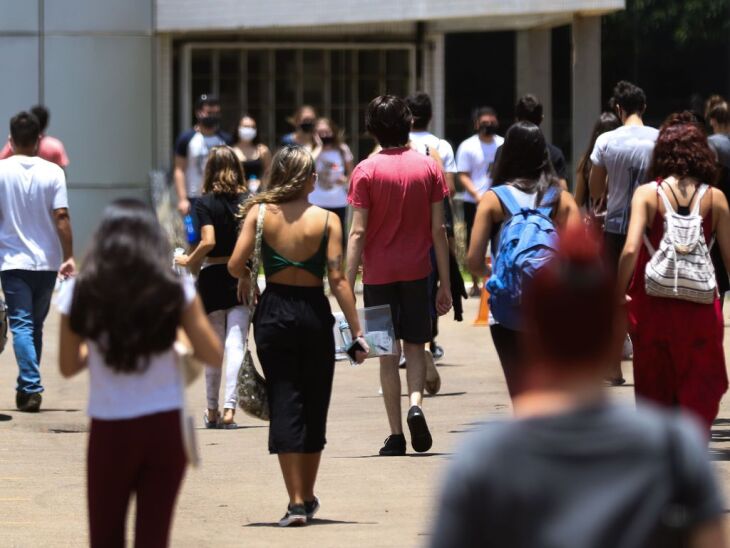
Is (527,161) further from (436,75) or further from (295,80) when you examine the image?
(295,80)

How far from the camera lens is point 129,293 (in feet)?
15.6

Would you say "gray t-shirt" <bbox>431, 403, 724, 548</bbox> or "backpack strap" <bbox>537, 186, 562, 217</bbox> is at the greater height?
"backpack strap" <bbox>537, 186, 562, 217</bbox>

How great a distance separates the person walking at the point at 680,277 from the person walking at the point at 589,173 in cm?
347

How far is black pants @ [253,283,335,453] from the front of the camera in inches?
273

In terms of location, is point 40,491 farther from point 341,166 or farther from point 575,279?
point 341,166

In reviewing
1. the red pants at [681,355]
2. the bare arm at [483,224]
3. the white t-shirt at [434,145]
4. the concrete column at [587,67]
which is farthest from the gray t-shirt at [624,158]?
the concrete column at [587,67]

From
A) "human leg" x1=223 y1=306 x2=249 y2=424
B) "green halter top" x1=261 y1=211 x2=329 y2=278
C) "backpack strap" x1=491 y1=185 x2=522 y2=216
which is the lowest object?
"human leg" x1=223 y1=306 x2=249 y2=424

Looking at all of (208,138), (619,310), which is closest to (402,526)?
(619,310)

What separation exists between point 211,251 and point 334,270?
2.69 metres

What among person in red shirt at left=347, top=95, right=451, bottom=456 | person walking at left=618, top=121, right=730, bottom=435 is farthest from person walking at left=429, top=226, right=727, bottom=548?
person in red shirt at left=347, top=95, right=451, bottom=456

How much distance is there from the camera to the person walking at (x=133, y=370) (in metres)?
4.71

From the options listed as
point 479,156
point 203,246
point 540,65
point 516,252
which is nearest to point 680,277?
point 516,252

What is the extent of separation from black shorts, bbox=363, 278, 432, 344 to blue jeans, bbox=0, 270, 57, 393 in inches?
111

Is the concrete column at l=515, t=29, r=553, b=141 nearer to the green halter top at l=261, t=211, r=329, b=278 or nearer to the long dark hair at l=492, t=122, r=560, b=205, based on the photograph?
the long dark hair at l=492, t=122, r=560, b=205
